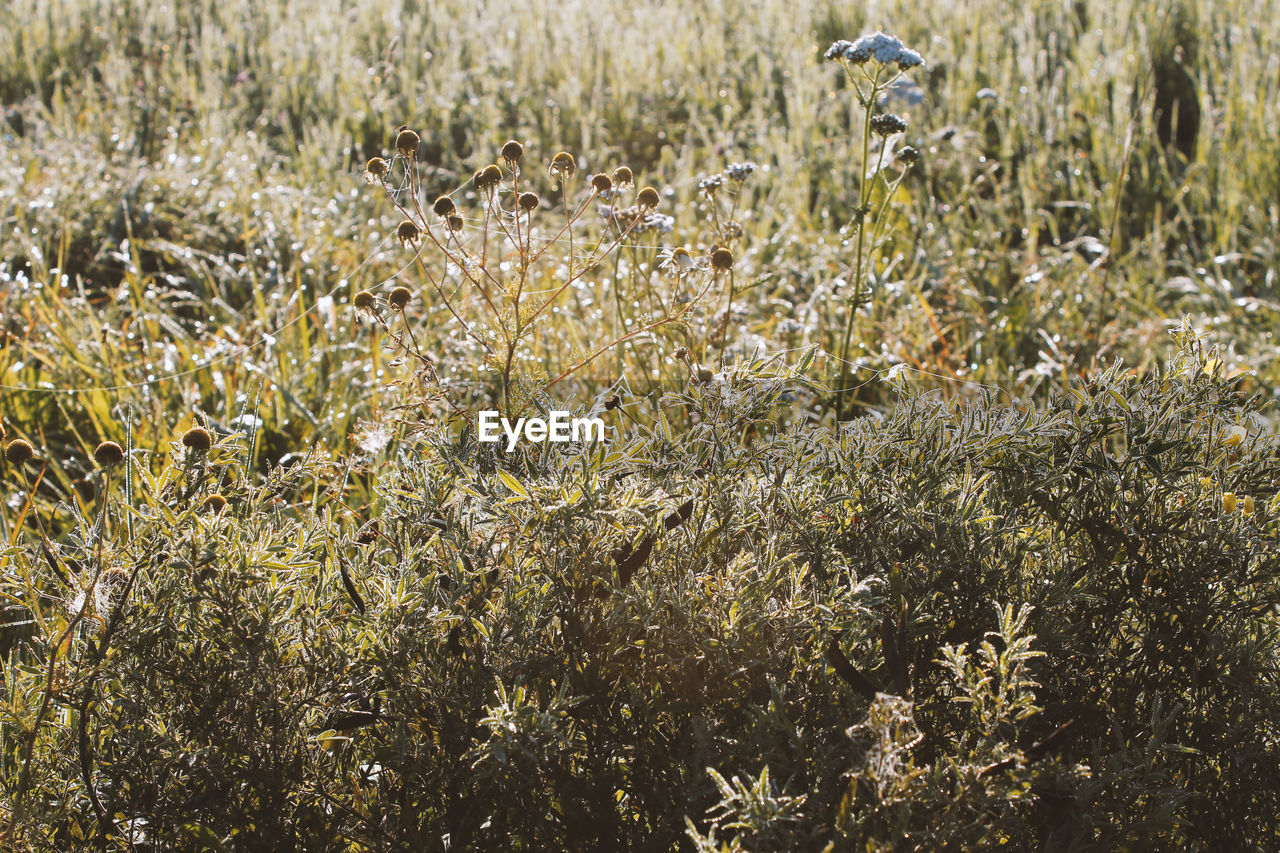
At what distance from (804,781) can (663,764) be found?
20 cm

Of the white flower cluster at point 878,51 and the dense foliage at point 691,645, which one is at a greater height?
the white flower cluster at point 878,51

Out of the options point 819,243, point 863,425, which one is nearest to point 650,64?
point 819,243

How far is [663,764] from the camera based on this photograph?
4.66 ft

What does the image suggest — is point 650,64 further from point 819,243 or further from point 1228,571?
point 1228,571

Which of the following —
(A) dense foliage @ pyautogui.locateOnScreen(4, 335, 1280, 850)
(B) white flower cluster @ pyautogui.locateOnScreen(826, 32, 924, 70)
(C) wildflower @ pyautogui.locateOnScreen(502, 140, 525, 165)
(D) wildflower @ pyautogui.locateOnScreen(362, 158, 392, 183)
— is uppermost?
(B) white flower cluster @ pyautogui.locateOnScreen(826, 32, 924, 70)

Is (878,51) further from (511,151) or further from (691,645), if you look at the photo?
(691,645)

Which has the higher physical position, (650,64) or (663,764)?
(650,64)

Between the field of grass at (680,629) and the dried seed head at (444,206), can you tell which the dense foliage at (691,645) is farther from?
the dried seed head at (444,206)

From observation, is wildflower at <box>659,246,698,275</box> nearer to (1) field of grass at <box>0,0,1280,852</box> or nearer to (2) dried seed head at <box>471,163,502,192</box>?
(1) field of grass at <box>0,0,1280,852</box>

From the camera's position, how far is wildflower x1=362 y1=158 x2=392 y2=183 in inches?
72.7

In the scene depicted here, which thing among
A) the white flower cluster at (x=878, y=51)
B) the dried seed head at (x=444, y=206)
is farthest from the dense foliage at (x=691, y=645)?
the white flower cluster at (x=878, y=51)

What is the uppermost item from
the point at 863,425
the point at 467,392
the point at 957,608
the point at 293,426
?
the point at 863,425

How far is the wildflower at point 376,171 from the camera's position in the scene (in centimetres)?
185

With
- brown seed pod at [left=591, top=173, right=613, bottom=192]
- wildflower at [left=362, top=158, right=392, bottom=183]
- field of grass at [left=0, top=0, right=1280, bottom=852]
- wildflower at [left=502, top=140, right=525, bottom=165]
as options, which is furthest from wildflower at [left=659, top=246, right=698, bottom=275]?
wildflower at [left=362, top=158, right=392, bottom=183]
